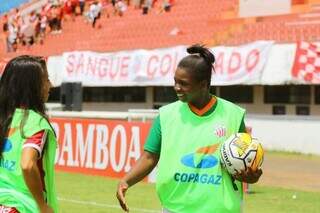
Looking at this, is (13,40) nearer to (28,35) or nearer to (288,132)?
(28,35)

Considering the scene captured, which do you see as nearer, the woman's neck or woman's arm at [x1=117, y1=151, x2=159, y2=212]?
the woman's neck

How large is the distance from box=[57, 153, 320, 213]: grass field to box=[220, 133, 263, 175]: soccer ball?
21.4 ft

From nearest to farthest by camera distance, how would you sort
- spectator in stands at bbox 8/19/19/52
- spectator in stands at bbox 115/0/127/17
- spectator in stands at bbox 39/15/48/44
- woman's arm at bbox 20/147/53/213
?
woman's arm at bbox 20/147/53/213 < spectator in stands at bbox 115/0/127/17 < spectator in stands at bbox 39/15/48/44 < spectator in stands at bbox 8/19/19/52

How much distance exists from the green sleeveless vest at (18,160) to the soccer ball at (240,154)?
1004 millimetres

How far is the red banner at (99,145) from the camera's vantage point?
611 inches

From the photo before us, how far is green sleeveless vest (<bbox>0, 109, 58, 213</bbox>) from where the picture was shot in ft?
14.2

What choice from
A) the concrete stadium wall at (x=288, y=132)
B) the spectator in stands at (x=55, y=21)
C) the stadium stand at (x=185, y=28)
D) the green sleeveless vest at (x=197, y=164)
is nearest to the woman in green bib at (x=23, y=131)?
the green sleeveless vest at (x=197, y=164)

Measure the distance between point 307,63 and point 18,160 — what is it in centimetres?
1950

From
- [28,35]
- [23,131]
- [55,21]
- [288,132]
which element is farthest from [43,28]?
[23,131]

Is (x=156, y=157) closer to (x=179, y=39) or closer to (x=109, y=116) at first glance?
(x=109, y=116)

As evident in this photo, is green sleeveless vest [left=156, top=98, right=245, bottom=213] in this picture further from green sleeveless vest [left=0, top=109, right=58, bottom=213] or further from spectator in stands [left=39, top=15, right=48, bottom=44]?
spectator in stands [left=39, top=15, right=48, bottom=44]

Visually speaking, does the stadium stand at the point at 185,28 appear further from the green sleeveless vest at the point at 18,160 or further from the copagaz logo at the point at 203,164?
the green sleeveless vest at the point at 18,160

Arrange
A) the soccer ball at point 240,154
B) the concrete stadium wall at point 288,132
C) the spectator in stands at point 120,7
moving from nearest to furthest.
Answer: the soccer ball at point 240,154, the concrete stadium wall at point 288,132, the spectator in stands at point 120,7

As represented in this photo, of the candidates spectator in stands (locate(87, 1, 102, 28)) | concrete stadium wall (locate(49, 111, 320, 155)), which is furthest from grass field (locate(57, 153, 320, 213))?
spectator in stands (locate(87, 1, 102, 28))
